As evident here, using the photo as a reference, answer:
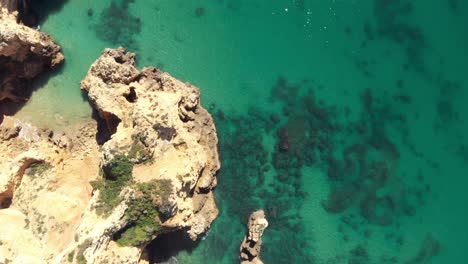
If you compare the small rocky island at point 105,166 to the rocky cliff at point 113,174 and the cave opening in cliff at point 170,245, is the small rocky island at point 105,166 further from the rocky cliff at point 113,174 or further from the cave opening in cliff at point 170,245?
the cave opening in cliff at point 170,245

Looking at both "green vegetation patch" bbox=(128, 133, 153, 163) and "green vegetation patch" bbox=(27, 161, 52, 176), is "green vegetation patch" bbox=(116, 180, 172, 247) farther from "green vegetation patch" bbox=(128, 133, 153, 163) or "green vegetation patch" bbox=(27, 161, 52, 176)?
"green vegetation patch" bbox=(27, 161, 52, 176)

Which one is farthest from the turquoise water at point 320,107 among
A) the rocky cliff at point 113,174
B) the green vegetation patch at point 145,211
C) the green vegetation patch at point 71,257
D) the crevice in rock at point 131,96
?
the green vegetation patch at point 71,257

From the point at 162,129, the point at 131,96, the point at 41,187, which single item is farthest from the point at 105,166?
the point at 131,96

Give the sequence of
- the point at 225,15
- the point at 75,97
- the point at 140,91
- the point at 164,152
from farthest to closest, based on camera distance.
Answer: the point at 225,15, the point at 75,97, the point at 140,91, the point at 164,152

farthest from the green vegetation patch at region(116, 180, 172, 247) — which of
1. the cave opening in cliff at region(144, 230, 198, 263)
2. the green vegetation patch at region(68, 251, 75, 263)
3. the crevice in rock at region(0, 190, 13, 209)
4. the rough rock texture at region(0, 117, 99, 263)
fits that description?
the crevice in rock at region(0, 190, 13, 209)

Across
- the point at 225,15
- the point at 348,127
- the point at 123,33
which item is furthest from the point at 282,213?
the point at 123,33

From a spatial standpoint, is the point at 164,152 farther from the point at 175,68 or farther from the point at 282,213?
the point at 282,213
